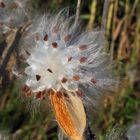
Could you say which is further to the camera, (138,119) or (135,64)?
(135,64)

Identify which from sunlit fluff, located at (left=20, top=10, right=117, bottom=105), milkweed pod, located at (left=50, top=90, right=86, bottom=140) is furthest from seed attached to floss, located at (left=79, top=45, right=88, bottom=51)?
milkweed pod, located at (left=50, top=90, right=86, bottom=140)

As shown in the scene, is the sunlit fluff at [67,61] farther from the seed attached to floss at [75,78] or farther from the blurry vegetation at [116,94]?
the blurry vegetation at [116,94]

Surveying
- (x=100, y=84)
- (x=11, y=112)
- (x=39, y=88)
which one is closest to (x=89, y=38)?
(x=100, y=84)

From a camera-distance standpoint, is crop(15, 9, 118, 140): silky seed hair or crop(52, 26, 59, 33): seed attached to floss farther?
crop(52, 26, 59, 33): seed attached to floss

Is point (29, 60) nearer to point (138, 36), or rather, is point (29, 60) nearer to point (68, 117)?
point (68, 117)

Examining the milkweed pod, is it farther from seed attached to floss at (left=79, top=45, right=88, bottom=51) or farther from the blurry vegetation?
the blurry vegetation

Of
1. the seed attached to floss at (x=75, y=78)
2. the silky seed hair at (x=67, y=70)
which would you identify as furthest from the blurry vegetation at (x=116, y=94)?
the seed attached to floss at (x=75, y=78)

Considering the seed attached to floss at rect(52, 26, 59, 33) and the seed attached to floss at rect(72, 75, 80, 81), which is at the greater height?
the seed attached to floss at rect(52, 26, 59, 33)

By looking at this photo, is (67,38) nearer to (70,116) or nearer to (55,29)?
(55,29)
